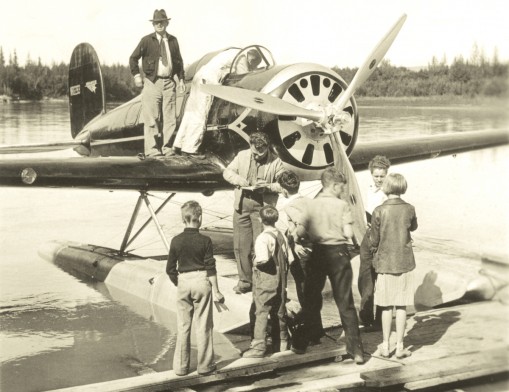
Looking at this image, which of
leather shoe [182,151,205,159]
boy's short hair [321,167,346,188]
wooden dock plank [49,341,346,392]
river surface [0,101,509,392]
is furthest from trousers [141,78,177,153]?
wooden dock plank [49,341,346,392]

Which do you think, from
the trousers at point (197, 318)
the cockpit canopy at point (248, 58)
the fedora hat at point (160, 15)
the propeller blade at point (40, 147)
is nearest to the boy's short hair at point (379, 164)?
the trousers at point (197, 318)

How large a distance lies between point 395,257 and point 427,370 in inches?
33.3

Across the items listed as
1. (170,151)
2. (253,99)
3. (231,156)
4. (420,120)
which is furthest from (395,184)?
(420,120)

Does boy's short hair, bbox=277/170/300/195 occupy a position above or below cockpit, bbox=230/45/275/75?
below

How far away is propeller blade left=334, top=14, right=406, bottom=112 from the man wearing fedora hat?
223cm

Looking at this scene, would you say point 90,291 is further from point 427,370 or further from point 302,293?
point 427,370

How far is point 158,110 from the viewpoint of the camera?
9.12 meters

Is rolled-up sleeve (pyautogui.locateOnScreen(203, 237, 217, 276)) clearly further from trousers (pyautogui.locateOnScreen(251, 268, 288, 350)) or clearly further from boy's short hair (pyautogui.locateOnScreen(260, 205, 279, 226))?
boy's short hair (pyautogui.locateOnScreen(260, 205, 279, 226))

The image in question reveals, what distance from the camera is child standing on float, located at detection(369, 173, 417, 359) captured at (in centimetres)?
515

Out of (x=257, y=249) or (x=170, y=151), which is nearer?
(x=257, y=249)

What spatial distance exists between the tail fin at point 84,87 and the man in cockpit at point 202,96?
5224 mm

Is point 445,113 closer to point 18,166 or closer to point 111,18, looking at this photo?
point 111,18

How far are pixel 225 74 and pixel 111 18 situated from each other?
38.9 feet

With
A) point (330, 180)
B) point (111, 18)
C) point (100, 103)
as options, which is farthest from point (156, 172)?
point (111, 18)
